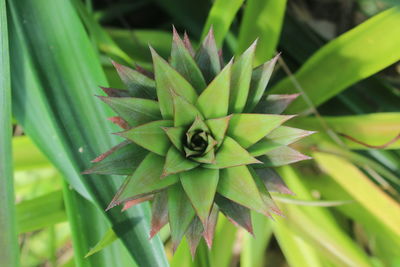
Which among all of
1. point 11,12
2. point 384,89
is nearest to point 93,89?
point 11,12

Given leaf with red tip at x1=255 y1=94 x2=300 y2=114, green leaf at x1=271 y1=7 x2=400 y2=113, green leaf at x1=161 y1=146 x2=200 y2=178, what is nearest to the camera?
green leaf at x1=161 y1=146 x2=200 y2=178

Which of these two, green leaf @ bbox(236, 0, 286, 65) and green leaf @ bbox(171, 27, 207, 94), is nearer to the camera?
green leaf @ bbox(171, 27, 207, 94)

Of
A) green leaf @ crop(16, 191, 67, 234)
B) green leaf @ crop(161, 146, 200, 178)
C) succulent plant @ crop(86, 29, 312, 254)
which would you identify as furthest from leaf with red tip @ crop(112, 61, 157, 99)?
green leaf @ crop(16, 191, 67, 234)

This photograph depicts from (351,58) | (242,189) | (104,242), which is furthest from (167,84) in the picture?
(351,58)

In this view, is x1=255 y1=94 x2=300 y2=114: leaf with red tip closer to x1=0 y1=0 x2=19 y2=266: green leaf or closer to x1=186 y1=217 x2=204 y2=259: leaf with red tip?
x1=186 y1=217 x2=204 y2=259: leaf with red tip

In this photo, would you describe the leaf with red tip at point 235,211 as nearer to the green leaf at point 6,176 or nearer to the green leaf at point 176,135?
the green leaf at point 176,135
